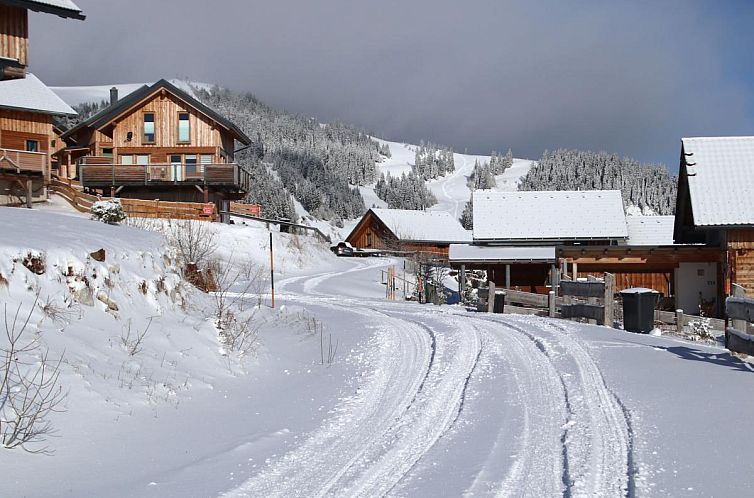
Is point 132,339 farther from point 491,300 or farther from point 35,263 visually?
point 491,300

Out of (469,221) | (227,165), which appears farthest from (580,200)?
(469,221)

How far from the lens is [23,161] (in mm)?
28141

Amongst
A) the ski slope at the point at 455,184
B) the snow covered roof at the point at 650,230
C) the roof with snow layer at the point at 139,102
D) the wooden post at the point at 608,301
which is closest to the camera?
the wooden post at the point at 608,301

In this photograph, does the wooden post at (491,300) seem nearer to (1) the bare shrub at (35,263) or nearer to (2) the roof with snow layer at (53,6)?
(1) the bare shrub at (35,263)

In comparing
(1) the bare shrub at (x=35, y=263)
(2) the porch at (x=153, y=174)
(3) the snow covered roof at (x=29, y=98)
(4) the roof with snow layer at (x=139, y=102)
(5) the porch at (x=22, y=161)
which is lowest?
(1) the bare shrub at (x=35, y=263)

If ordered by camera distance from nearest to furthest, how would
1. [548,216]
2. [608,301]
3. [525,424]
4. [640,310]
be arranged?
[525,424], [640,310], [608,301], [548,216]

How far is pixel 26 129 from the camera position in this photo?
30.6 meters

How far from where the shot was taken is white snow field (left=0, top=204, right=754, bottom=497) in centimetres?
530

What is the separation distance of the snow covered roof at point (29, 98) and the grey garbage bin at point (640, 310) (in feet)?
84.9

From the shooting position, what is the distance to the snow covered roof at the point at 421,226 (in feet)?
221

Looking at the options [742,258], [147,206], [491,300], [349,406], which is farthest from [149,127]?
[349,406]

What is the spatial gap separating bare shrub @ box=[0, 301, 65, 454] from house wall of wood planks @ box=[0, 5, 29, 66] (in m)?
25.5

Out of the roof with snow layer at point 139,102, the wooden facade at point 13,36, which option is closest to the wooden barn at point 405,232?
the roof with snow layer at point 139,102

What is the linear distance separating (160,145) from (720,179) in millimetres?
31997
